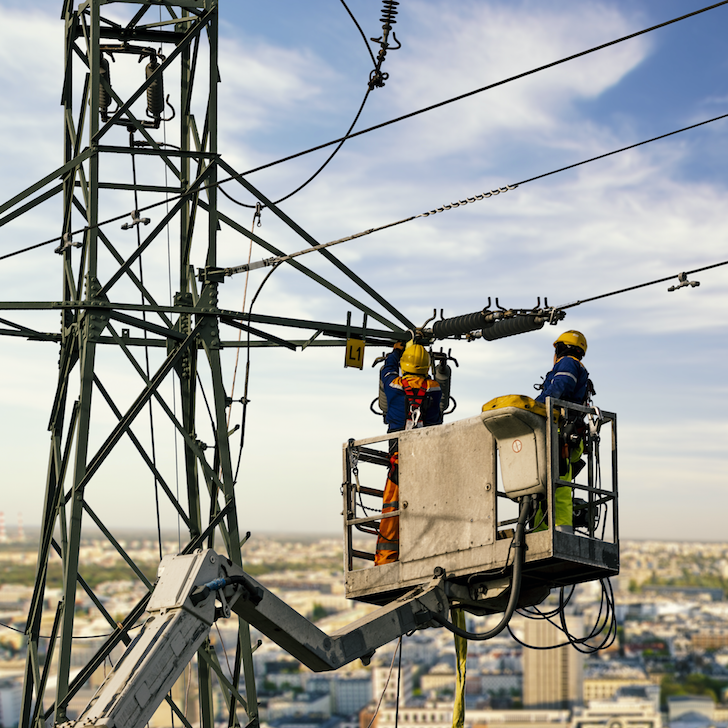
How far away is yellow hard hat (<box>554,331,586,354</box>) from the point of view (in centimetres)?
1234

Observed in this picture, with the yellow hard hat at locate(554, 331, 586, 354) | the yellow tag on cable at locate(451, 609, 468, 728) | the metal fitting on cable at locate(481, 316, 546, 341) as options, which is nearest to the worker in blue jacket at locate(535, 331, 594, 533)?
the yellow hard hat at locate(554, 331, 586, 354)

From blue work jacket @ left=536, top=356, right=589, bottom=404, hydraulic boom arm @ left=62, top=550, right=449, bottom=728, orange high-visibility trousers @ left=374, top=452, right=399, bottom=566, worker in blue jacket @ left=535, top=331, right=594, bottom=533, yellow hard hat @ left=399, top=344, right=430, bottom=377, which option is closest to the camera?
hydraulic boom arm @ left=62, top=550, right=449, bottom=728

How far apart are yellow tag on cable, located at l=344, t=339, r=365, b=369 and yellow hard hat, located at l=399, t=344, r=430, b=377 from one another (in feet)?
6.30

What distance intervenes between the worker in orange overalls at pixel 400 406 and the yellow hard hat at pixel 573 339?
1832 mm

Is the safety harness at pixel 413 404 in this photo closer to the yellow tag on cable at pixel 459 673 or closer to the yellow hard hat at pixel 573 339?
the yellow hard hat at pixel 573 339

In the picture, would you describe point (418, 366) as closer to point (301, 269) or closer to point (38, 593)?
point (301, 269)

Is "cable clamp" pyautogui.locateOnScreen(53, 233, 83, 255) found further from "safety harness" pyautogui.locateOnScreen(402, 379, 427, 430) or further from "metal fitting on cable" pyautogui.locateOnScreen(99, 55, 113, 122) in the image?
"safety harness" pyautogui.locateOnScreen(402, 379, 427, 430)

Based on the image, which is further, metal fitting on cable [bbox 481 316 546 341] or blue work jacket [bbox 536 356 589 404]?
metal fitting on cable [bbox 481 316 546 341]

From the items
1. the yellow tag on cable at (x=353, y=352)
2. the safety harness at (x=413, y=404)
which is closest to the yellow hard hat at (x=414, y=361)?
the safety harness at (x=413, y=404)

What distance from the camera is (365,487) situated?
42.9 feet

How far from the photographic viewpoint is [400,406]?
1333 centimetres

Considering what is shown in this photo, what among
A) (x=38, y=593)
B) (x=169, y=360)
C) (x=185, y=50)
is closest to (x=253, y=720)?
(x=38, y=593)

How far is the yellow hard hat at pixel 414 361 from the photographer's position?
44.9 ft

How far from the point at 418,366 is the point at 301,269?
259 centimetres
